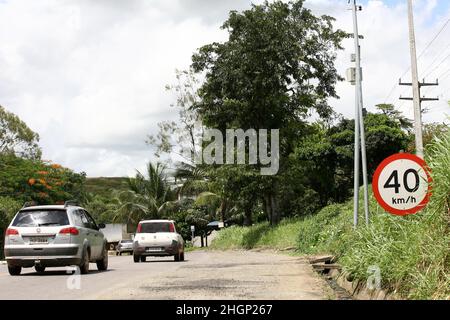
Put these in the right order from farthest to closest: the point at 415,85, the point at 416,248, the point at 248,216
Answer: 1. the point at 248,216
2. the point at 415,85
3. the point at 416,248

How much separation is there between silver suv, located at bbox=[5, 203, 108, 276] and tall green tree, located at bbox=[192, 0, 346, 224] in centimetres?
2258

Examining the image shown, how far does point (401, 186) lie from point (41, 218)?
988 centimetres

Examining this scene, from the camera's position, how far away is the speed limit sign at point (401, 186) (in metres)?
9.59

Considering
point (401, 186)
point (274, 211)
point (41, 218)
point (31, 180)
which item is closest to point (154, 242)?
point (41, 218)

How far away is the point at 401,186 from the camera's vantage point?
9625 mm

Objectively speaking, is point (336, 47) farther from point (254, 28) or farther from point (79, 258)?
point (79, 258)

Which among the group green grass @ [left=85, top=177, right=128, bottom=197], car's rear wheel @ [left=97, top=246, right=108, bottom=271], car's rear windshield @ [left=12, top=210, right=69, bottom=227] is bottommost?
car's rear wheel @ [left=97, top=246, right=108, bottom=271]

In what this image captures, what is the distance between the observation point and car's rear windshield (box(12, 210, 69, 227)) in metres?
16.4

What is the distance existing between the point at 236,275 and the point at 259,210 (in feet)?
143

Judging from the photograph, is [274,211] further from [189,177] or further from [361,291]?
[361,291]

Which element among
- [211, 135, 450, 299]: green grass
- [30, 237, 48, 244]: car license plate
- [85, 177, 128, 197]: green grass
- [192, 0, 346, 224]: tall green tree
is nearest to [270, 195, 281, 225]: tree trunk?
[192, 0, 346, 224]: tall green tree

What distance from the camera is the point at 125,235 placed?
257ft

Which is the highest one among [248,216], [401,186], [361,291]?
[401,186]

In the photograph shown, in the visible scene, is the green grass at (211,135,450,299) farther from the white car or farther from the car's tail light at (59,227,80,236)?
the white car
